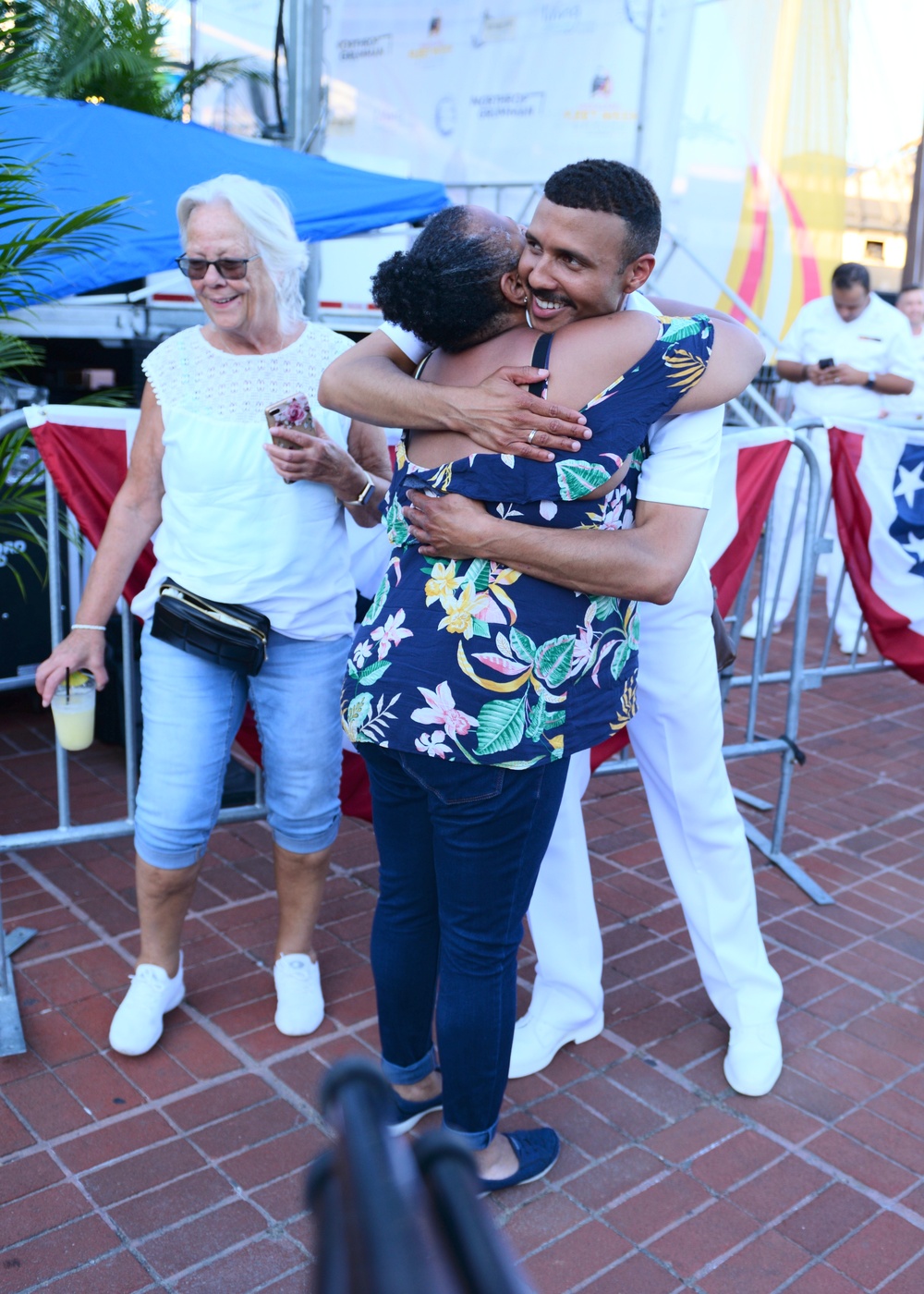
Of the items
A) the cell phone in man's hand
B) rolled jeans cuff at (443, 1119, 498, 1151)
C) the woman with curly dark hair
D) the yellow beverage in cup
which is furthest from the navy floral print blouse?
the yellow beverage in cup

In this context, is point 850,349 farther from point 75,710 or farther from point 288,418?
point 75,710

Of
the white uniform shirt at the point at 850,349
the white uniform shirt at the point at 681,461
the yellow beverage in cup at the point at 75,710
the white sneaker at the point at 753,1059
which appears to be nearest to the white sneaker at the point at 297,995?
the yellow beverage in cup at the point at 75,710

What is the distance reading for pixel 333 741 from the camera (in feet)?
9.57

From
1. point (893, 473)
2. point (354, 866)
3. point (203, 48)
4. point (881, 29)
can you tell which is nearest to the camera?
point (354, 866)

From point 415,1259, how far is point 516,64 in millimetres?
10749

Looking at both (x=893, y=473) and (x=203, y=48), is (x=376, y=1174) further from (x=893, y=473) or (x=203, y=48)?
(x=203, y=48)

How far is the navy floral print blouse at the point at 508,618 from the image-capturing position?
6.22 feet

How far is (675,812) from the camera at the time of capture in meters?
2.91

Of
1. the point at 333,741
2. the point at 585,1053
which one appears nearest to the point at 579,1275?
the point at 585,1053

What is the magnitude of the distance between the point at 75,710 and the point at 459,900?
1151mm

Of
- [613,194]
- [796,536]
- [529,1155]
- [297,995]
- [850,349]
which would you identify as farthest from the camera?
[850,349]

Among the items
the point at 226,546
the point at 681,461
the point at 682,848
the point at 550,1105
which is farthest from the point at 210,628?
the point at 550,1105

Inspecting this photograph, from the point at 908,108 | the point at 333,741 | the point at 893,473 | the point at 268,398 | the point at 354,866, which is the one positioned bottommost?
the point at 354,866

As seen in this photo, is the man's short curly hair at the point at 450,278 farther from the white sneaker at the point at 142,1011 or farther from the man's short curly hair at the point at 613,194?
the white sneaker at the point at 142,1011
